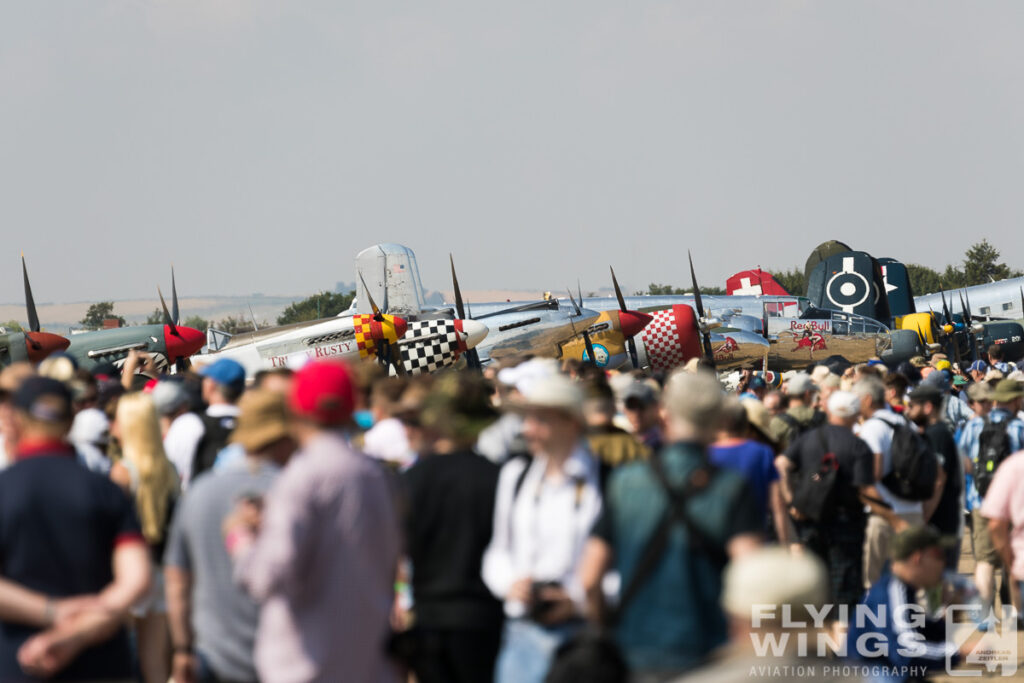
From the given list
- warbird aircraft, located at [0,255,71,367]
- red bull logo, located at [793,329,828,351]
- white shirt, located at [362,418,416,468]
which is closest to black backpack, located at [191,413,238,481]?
white shirt, located at [362,418,416,468]

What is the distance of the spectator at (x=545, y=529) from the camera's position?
3955mm

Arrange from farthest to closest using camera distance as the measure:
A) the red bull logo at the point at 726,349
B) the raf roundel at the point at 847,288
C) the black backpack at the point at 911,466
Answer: the raf roundel at the point at 847,288
the red bull logo at the point at 726,349
the black backpack at the point at 911,466

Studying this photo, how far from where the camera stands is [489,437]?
6379 millimetres

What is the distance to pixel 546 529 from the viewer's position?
13.3ft

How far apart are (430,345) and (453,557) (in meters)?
18.8

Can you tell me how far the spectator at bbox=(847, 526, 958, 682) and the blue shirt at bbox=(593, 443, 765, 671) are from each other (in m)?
2.19

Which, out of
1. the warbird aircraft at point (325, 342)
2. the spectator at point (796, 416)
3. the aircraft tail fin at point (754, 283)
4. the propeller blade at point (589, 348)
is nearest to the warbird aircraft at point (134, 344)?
the warbird aircraft at point (325, 342)

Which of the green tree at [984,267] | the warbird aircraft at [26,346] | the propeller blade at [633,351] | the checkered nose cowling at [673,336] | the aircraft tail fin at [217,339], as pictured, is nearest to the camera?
the warbird aircraft at [26,346]

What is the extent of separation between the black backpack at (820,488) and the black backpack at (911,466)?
529 millimetres

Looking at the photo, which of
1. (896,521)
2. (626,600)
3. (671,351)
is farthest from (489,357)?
(626,600)

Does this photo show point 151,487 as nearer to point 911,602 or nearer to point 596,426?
point 596,426

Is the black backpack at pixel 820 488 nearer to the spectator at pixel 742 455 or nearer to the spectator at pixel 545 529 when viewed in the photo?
the spectator at pixel 742 455

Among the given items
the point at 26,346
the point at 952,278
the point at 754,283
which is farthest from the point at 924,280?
the point at 26,346

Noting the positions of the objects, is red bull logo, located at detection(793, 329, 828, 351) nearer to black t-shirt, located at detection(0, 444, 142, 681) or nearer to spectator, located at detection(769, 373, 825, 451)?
spectator, located at detection(769, 373, 825, 451)
